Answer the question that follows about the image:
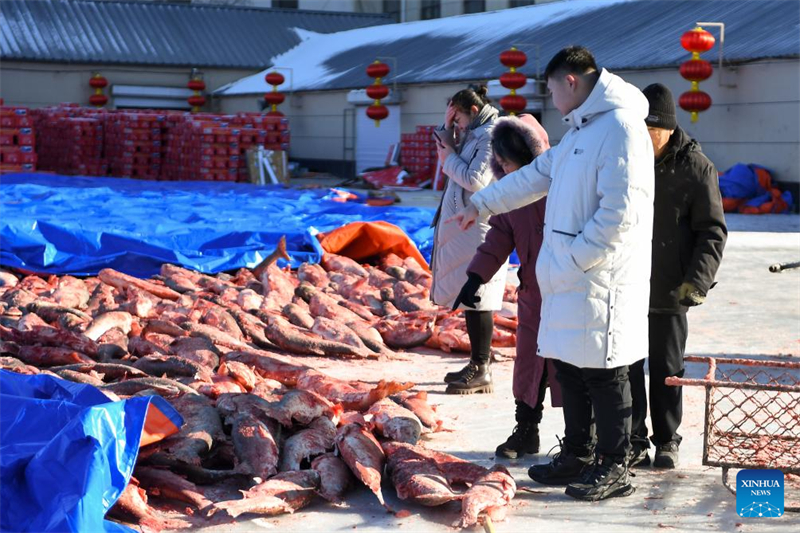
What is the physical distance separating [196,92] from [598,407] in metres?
31.4

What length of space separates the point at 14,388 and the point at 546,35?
72.1 ft

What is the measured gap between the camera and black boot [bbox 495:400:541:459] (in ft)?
17.6

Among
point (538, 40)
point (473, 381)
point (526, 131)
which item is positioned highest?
point (538, 40)

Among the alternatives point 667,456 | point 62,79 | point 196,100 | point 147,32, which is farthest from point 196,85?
point 667,456

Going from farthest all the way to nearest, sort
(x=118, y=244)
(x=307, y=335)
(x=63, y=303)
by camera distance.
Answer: (x=118, y=244) < (x=63, y=303) < (x=307, y=335)

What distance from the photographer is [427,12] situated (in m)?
41.1

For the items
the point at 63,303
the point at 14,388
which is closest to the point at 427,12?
the point at 63,303

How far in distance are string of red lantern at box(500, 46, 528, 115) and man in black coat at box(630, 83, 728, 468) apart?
17.5 metres

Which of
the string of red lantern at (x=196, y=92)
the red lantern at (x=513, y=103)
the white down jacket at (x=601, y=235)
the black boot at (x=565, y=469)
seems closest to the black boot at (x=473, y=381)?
the black boot at (x=565, y=469)

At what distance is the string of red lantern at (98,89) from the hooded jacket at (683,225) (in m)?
30.1

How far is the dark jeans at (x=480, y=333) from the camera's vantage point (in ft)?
21.7

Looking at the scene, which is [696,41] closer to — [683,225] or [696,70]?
[696,70]

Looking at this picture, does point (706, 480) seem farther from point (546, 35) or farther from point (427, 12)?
point (427, 12)

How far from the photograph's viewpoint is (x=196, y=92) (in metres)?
34.7
